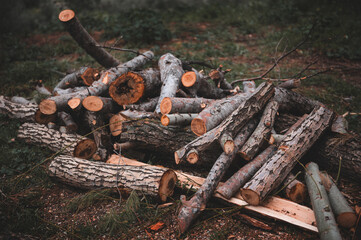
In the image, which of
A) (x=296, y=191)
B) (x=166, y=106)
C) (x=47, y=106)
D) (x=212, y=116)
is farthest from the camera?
(x=47, y=106)

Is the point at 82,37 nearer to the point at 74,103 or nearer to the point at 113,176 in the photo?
the point at 74,103

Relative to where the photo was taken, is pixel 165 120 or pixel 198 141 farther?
pixel 165 120

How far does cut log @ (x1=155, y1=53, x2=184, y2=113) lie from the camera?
3.64 m

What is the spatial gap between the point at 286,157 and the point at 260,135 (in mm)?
401

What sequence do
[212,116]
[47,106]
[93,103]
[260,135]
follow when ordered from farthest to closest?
[47,106] → [93,103] → [212,116] → [260,135]

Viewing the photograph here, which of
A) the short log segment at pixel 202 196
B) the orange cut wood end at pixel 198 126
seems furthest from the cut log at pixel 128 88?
the short log segment at pixel 202 196

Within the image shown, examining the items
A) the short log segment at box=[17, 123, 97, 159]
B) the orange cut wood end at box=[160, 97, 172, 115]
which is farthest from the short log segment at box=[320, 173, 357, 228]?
the short log segment at box=[17, 123, 97, 159]

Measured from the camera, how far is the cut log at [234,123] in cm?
275

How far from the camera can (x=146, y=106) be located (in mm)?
3672

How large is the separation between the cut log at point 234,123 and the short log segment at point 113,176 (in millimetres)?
296

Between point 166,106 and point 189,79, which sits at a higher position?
point 189,79

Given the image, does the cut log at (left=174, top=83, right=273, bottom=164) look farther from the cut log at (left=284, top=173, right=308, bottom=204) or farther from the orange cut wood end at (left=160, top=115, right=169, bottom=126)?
the cut log at (left=284, top=173, right=308, bottom=204)

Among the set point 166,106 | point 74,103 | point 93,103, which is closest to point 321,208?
point 166,106

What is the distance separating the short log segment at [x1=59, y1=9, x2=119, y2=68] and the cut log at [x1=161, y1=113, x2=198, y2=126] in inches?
94.1
